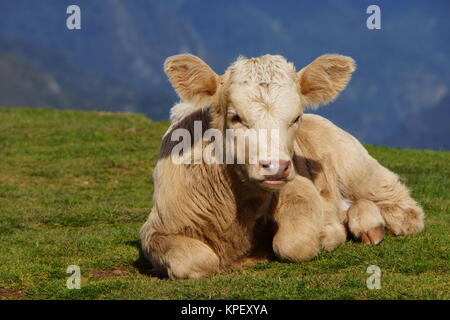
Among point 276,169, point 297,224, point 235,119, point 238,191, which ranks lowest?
point 297,224

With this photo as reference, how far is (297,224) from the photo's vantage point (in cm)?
830

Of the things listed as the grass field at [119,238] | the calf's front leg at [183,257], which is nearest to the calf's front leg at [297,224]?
the grass field at [119,238]

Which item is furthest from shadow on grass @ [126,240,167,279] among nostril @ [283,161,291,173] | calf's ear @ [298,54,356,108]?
calf's ear @ [298,54,356,108]

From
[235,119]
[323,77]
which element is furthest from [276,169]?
[323,77]

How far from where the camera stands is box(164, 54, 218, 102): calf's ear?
8.19 metres

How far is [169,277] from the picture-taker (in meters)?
7.84

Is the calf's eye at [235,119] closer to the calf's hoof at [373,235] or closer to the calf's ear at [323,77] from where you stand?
the calf's ear at [323,77]

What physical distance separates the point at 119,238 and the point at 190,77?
→ 12.2ft

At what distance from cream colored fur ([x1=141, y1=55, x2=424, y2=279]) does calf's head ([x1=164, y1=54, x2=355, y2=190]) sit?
0.04 feet
